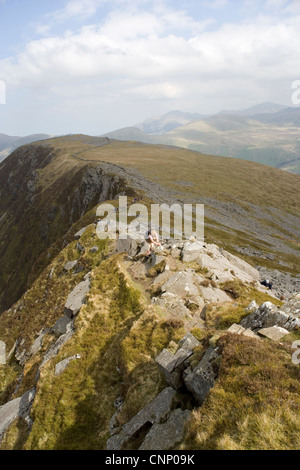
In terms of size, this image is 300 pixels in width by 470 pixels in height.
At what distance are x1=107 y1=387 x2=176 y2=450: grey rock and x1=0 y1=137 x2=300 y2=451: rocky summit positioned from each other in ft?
0.18

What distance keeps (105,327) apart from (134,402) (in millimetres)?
7288

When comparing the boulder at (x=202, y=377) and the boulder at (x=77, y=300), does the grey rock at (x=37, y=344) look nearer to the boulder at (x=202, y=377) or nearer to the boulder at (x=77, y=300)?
the boulder at (x=77, y=300)

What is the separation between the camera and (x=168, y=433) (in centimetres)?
1108

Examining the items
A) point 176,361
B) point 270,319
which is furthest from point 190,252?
point 176,361

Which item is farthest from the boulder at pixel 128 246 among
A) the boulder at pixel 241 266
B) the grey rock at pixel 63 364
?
the boulder at pixel 241 266

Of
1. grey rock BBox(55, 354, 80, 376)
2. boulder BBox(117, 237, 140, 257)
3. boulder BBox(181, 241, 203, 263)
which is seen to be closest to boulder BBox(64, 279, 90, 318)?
grey rock BBox(55, 354, 80, 376)

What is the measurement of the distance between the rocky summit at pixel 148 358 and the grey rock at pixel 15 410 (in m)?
0.08

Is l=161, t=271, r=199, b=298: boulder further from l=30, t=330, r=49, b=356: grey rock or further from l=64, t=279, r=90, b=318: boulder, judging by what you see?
l=30, t=330, r=49, b=356: grey rock

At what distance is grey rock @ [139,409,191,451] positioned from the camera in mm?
10563

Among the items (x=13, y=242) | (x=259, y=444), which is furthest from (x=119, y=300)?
(x=13, y=242)

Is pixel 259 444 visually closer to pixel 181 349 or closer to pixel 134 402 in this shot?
pixel 181 349

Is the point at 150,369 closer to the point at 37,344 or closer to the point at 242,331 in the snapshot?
the point at 242,331
